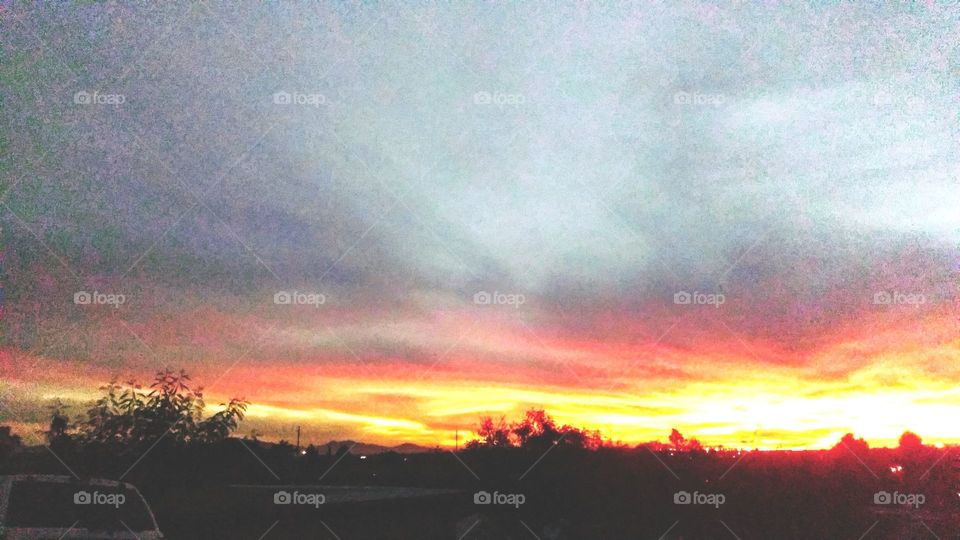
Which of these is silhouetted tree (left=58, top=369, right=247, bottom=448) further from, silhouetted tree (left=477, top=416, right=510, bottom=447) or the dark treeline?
silhouetted tree (left=477, top=416, right=510, bottom=447)

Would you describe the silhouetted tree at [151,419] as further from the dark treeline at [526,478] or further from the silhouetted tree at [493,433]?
the silhouetted tree at [493,433]

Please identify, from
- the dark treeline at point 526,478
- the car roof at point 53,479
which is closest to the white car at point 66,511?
the car roof at point 53,479

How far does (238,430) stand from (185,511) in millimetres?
1264

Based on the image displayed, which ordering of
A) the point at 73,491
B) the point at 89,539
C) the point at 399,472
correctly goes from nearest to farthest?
the point at 89,539 < the point at 73,491 < the point at 399,472

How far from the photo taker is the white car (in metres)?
7.00

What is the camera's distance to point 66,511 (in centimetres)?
733

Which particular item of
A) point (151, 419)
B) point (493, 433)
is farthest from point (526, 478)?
point (151, 419)

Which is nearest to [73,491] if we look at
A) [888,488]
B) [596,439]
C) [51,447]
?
[51,447]

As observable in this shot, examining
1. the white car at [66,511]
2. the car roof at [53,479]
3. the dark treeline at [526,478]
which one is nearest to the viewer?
the white car at [66,511]

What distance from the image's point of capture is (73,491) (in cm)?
745

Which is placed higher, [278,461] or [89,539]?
[278,461]

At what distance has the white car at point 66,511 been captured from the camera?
23.0 ft

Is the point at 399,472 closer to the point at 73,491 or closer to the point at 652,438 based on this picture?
the point at 652,438

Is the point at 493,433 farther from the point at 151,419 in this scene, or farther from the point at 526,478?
the point at 151,419
